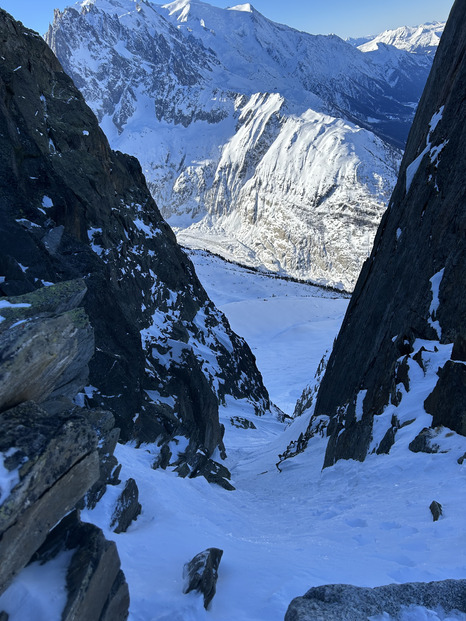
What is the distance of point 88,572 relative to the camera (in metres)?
3.55

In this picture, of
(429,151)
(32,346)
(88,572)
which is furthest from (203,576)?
(429,151)

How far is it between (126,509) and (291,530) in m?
2.64

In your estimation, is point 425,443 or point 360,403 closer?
point 425,443

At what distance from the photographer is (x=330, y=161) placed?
10806cm

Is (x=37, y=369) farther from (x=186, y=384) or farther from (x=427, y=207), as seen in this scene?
(x=186, y=384)

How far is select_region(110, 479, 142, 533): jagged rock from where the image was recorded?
630cm

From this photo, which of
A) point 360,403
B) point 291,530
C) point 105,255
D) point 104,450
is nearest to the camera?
point 104,450

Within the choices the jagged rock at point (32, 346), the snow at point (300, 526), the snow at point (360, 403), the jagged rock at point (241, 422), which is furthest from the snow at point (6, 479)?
the jagged rock at point (241, 422)

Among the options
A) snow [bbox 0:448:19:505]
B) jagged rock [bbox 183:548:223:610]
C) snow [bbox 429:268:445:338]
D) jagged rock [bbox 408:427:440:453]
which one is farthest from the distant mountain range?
snow [bbox 0:448:19:505]

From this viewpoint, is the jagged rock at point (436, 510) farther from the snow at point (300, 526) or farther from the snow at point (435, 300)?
the snow at point (435, 300)

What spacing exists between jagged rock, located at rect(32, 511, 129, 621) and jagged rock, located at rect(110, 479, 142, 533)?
93.1 inches

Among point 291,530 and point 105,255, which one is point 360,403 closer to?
point 291,530

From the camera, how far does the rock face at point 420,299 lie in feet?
30.3

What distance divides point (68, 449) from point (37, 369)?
714mm
